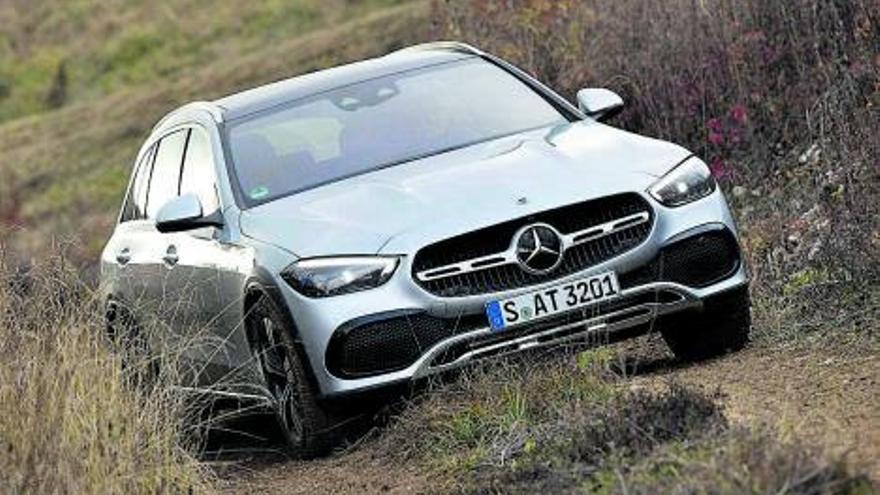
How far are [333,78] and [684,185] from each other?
87.3 inches

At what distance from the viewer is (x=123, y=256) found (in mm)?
10992

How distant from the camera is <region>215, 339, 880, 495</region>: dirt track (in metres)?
6.99

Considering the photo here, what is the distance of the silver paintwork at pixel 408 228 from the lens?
8.38 m

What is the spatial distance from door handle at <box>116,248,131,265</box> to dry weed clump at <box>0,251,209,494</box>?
101 inches

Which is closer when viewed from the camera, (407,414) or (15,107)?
(407,414)

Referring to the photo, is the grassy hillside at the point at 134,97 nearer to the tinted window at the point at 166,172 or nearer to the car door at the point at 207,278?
the tinted window at the point at 166,172

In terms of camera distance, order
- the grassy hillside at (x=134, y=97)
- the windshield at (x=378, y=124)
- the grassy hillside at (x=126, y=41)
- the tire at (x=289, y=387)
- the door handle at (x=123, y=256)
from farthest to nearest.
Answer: the grassy hillside at (x=126, y=41)
the grassy hillside at (x=134, y=97)
the door handle at (x=123, y=256)
the windshield at (x=378, y=124)
the tire at (x=289, y=387)

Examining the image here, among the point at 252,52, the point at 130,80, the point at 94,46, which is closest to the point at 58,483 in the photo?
the point at 252,52

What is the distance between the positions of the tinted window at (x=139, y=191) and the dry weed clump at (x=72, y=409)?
2.94 metres

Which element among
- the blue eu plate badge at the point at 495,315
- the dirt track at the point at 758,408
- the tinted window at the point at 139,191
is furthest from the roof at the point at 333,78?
the blue eu plate badge at the point at 495,315

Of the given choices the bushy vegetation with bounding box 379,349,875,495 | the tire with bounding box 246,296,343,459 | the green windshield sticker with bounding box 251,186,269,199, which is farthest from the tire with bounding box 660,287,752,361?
the green windshield sticker with bounding box 251,186,269,199

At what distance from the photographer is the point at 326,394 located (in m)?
8.47

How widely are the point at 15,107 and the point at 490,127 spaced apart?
33.0 meters

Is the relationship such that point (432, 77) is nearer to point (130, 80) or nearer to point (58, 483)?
point (58, 483)
